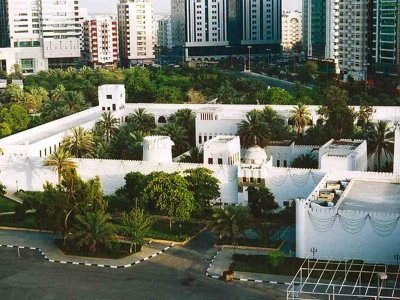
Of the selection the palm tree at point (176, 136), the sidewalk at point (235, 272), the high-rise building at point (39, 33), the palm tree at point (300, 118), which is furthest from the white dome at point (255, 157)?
the high-rise building at point (39, 33)

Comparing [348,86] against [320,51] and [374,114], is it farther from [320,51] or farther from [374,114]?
[320,51]

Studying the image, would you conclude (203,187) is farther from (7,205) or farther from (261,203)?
(7,205)

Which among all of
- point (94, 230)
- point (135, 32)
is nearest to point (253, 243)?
point (94, 230)

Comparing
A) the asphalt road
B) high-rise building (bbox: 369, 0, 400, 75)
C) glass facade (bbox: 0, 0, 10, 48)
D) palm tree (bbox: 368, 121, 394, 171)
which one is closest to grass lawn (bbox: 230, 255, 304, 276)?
the asphalt road

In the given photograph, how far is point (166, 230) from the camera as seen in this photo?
161 feet

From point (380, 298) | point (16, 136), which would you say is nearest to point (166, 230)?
point (380, 298)

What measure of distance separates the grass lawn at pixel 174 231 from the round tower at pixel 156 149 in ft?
26.1

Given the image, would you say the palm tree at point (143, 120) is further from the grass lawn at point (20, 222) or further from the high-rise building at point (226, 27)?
the high-rise building at point (226, 27)

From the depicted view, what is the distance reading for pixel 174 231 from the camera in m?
48.8

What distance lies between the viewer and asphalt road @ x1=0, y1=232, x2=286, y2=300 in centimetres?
3844

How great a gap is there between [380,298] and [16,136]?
40683mm

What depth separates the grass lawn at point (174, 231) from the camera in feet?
156

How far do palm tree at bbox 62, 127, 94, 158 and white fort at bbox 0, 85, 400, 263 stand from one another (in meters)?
2.75

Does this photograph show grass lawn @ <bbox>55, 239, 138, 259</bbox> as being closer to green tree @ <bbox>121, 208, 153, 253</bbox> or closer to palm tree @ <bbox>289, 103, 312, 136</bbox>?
green tree @ <bbox>121, 208, 153, 253</bbox>
